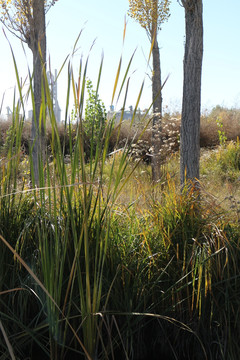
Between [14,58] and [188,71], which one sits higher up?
[188,71]

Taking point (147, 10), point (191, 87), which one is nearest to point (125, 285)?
point (191, 87)

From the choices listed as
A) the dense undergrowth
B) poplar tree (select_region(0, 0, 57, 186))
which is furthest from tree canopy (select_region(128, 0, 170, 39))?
the dense undergrowth

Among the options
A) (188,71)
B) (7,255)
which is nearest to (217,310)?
(7,255)

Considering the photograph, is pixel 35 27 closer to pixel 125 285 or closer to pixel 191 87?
pixel 191 87

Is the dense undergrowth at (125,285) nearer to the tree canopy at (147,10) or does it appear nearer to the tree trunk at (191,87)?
the tree trunk at (191,87)

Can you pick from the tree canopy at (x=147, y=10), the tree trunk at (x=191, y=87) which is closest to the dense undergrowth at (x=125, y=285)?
the tree trunk at (x=191, y=87)

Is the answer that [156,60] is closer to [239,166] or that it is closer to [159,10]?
[159,10]

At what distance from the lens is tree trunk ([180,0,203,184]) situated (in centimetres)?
493

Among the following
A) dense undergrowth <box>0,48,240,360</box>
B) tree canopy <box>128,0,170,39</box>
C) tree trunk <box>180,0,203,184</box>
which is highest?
tree canopy <box>128,0,170,39</box>

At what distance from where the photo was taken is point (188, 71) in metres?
5.08

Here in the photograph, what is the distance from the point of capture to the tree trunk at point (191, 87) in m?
4.93

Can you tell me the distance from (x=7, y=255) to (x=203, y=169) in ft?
21.2

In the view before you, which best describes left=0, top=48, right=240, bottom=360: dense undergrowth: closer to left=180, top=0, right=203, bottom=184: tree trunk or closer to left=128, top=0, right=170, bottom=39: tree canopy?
left=180, top=0, right=203, bottom=184: tree trunk

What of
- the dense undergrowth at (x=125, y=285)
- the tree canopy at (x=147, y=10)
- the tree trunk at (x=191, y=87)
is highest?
the tree canopy at (x=147, y=10)
